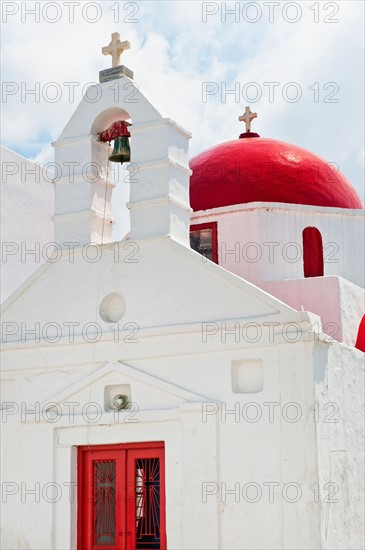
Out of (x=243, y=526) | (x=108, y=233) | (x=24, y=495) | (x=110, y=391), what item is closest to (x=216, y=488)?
(x=243, y=526)

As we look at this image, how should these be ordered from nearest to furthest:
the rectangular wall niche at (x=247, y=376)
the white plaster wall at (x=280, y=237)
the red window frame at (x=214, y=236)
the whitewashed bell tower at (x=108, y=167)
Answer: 1. the rectangular wall niche at (x=247, y=376)
2. the whitewashed bell tower at (x=108, y=167)
3. the white plaster wall at (x=280, y=237)
4. the red window frame at (x=214, y=236)

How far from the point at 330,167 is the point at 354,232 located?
1181 mm

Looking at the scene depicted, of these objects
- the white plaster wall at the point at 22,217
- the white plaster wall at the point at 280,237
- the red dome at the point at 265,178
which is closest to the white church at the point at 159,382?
the white plaster wall at the point at 280,237

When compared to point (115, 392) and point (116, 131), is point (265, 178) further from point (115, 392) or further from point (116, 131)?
point (115, 392)

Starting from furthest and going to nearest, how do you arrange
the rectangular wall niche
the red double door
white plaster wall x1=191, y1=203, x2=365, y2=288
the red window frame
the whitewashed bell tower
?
the red window frame → white plaster wall x1=191, y1=203, x2=365, y2=288 → the whitewashed bell tower → the red double door → the rectangular wall niche

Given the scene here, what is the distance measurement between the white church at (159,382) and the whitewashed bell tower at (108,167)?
0.08ft

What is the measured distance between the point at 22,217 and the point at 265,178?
425 cm

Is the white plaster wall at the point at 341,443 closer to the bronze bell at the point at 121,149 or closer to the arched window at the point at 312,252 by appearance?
the arched window at the point at 312,252

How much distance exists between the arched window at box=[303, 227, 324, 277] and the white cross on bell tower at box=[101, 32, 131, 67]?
4.25 m

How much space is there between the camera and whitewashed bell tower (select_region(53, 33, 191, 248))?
1155 centimetres

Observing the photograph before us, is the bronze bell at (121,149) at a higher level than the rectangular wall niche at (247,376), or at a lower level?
higher

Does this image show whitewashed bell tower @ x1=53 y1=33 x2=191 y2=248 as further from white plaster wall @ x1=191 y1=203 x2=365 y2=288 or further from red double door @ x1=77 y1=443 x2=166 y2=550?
red double door @ x1=77 y1=443 x2=166 y2=550

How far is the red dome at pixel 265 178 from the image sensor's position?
14.4 metres

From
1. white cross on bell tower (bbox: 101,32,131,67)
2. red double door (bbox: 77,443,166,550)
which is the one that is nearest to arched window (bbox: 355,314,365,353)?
red double door (bbox: 77,443,166,550)
